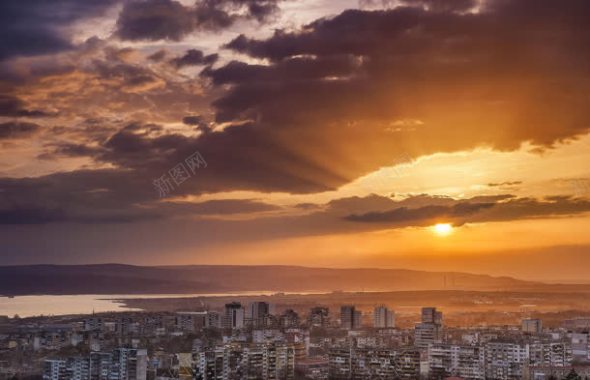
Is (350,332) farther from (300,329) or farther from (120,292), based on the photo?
(120,292)

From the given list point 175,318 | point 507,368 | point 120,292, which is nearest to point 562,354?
point 507,368

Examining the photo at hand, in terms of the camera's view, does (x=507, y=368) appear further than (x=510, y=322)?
No

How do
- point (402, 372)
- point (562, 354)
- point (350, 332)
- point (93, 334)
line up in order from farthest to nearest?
point (350, 332) → point (93, 334) → point (562, 354) → point (402, 372)

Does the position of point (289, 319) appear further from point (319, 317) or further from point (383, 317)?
point (383, 317)

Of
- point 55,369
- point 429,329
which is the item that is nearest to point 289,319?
point 429,329

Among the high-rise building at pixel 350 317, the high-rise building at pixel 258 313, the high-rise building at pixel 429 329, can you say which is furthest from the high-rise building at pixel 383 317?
the high-rise building at pixel 258 313
